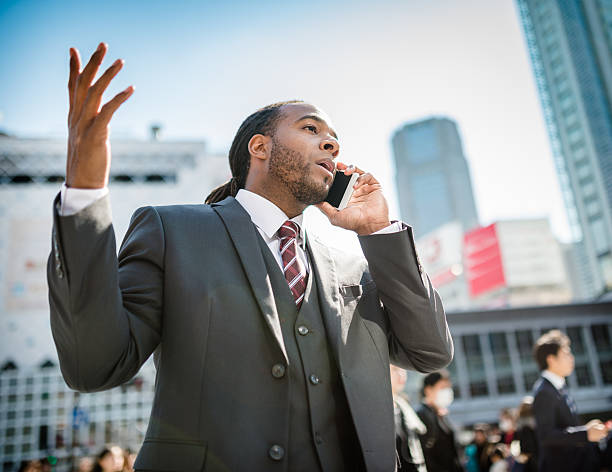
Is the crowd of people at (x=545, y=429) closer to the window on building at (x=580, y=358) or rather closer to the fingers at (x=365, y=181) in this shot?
the fingers at (x=365, y=181)

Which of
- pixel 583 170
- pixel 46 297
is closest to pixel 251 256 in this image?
pixel 46 297

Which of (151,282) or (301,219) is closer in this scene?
(151,282)

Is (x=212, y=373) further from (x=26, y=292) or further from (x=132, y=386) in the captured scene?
(x=26, y=292)

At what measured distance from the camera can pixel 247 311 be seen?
4.91 feet

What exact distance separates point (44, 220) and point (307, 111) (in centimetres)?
3905

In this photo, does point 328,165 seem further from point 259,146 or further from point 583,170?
point 583,170

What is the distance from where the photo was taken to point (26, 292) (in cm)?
3450

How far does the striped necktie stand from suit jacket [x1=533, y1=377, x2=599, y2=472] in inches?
158

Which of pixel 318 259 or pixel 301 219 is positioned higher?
pixel 301 219

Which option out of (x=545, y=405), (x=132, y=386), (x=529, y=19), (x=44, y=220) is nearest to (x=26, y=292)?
(x=44, y=220)

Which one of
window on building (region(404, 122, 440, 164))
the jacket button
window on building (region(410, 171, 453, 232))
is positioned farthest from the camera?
window on building (region(404, 122, 440, 164))

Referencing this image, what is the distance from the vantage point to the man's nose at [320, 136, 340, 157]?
6.40 ft

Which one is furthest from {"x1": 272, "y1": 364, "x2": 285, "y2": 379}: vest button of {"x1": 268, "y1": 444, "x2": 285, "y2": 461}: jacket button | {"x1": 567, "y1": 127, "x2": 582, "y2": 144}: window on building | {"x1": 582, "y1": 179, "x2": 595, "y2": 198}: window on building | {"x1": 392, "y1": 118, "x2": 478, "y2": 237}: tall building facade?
{"x1": 392, "y1": 118, "x2": 478, "y2": 237}: tall building facade

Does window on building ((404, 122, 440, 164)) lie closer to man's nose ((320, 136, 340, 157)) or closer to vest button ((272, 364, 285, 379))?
man's nose ((320, 136, 340, 157))
